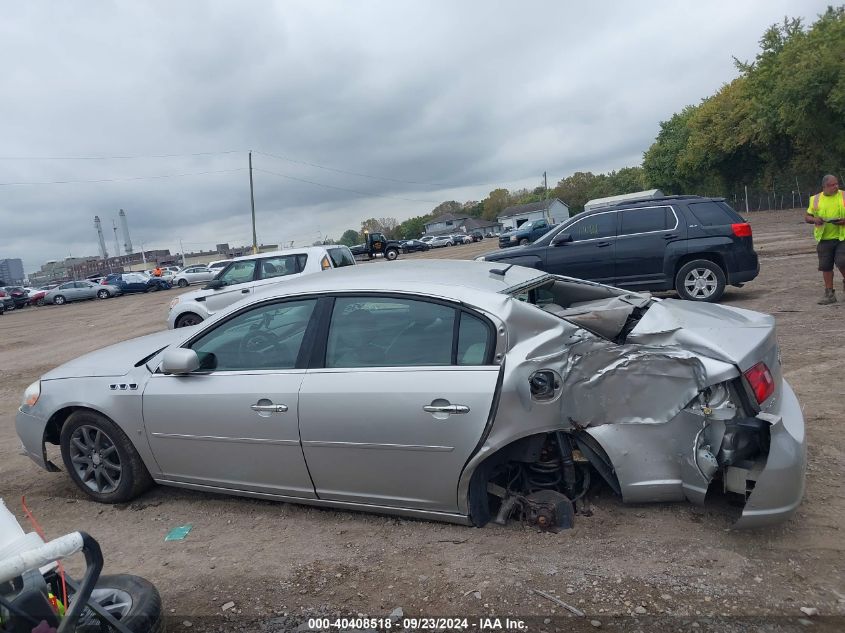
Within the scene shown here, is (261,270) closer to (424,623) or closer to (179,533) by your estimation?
(179,533)

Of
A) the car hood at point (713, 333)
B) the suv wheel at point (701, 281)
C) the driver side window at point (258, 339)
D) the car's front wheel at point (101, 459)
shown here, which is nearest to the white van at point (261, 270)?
the suv wheel at point (701, 281)

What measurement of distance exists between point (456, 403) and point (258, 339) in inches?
58.0

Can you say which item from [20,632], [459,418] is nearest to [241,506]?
[459,418]

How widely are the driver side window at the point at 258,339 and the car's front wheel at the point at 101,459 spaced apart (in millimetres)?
857

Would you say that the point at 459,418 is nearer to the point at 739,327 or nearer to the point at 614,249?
the point at 739,327

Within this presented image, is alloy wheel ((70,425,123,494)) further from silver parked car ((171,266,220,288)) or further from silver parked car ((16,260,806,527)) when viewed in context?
silver parked car ((171,266,220,288))

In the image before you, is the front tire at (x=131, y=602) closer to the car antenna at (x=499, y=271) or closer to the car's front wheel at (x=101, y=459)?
the car's front wheel at (x=101, y=459)

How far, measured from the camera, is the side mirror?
3576 millimetres

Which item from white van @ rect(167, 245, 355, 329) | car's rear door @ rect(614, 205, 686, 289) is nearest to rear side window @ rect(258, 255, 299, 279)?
white van @ rect(167, 245, 355, 329)

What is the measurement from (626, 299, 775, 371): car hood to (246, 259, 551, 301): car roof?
2.73ft

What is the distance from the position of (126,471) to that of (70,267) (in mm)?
123439

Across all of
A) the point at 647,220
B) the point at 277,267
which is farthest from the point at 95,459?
the point at 647,220

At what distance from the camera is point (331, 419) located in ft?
10.6

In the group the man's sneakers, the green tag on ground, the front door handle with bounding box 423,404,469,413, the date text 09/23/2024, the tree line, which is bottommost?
the date text 09/23/2024
